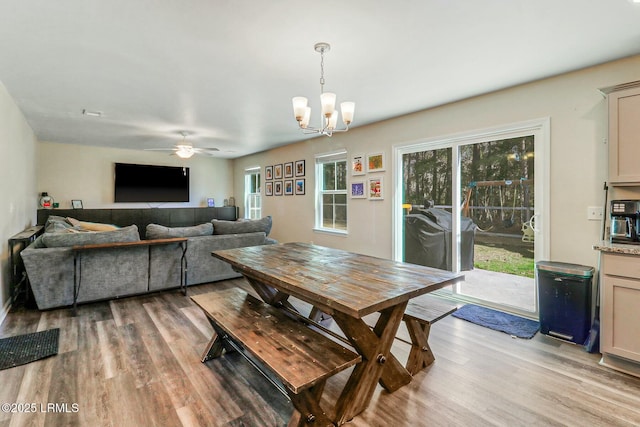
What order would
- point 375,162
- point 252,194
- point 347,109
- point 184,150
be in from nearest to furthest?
point 347,109 < point 375,162 < point 184,150 < point 252,194

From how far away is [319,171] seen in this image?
5.56 metres

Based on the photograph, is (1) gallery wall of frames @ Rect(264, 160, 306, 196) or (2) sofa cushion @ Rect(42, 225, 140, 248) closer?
(2) sofa cushion @ Rect(42, 225, 140, 248)

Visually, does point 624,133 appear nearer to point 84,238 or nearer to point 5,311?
point 84,238

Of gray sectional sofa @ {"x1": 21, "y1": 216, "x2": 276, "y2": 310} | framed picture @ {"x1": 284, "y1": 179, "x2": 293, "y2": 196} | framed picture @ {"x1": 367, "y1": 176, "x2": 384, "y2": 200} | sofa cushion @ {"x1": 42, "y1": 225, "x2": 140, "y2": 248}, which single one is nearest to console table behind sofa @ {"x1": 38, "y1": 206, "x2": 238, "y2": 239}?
framed picture @ {"x1": 284, "y1": 179, "x2": 293, "y2": 196}

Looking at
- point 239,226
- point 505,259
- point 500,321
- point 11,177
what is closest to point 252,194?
point 239,226

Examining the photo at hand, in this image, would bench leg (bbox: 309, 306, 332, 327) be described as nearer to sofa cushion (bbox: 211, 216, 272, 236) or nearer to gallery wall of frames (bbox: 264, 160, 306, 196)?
sofa cushion (bbox: 211, 216, 272, 236)

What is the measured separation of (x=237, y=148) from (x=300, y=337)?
5.63 meters

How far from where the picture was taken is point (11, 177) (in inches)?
133

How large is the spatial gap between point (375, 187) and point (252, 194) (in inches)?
166

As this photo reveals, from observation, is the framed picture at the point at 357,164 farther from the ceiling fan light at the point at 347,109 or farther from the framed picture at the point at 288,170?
the ceiling fan light at the point at 347,109

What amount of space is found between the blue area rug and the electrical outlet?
3.56 feet

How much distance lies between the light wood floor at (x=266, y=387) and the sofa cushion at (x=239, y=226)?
1.79 m

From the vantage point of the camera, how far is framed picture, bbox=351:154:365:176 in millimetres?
4594

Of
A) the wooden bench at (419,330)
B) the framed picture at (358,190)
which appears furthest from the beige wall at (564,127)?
the wooden bench at (419,330)
